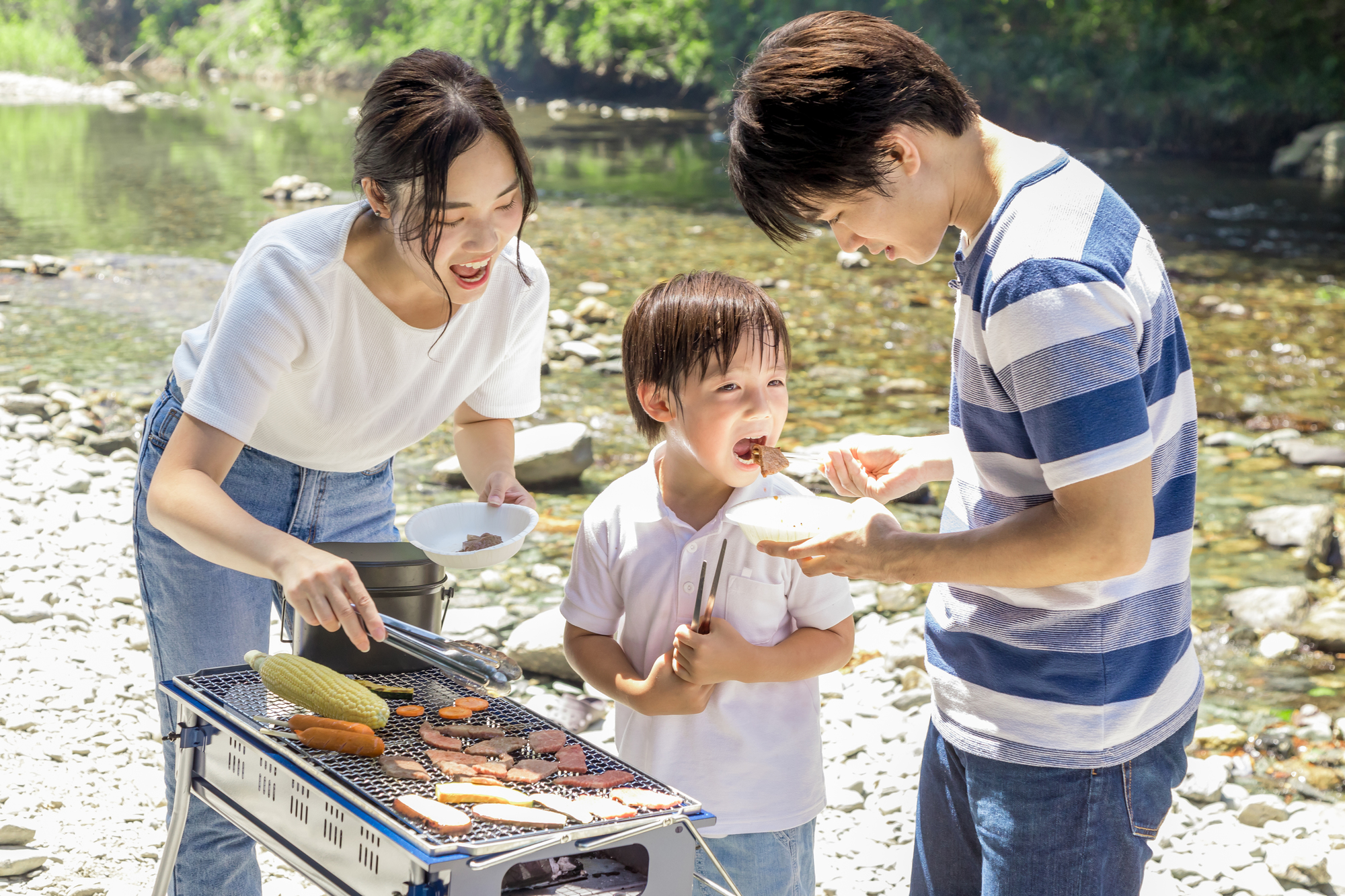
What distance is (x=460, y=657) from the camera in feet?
6.07

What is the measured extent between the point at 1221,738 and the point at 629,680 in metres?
2.46

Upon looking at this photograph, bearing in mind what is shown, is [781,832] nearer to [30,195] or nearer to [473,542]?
[473,542]

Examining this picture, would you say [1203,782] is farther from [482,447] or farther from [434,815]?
[434,815]

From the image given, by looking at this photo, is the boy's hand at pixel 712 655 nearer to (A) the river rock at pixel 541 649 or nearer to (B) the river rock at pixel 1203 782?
(B) the river rock at pixel 1203 782

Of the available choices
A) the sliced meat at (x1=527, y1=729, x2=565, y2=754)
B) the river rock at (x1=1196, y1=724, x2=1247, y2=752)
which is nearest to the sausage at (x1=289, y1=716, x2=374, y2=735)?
the sliced meat at (x1=527, y1=729, x2=565, y2=754)

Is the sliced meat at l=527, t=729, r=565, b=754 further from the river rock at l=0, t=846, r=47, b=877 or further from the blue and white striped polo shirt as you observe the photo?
the river rock at l=0, t=846, r=47, b=877

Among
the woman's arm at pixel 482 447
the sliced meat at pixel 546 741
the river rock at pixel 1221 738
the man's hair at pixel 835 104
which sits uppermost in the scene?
the man's hair at pixel 835 104

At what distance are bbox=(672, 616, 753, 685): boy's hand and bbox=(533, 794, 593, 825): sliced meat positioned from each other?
383mm

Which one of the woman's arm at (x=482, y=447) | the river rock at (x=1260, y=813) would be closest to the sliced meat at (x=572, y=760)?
the woman's arm at (x=482, y=447)

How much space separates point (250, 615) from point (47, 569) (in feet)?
8.83

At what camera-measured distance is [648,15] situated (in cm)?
2834

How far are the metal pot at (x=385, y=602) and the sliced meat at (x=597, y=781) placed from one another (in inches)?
19.8

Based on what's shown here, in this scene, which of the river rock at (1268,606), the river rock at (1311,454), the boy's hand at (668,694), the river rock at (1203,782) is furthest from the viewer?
the river rock at (1311,454)

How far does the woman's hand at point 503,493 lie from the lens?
2.41 meters
